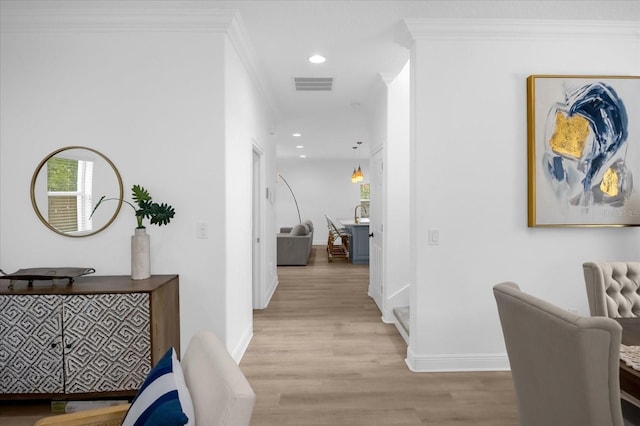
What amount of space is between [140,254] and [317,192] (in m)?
9.97

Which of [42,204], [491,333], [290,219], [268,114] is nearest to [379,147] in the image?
[268,114]

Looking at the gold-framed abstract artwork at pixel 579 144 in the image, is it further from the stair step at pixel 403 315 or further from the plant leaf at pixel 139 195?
the plant leaf at pixel 139 195

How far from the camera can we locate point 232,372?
1.12 meters

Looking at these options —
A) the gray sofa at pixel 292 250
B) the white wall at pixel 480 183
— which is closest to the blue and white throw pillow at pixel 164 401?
the white wall at pixel 480 183

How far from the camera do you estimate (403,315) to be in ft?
13.3

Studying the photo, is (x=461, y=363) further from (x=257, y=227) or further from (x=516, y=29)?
(x=257, y=227)

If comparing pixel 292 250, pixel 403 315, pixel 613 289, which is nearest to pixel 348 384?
pixel 403 315

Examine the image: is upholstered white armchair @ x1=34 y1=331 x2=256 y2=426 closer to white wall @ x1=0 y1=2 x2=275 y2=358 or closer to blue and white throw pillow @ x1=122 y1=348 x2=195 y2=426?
blue and white throw pillow @ x1=122 y1=348 x2=195 y2=426

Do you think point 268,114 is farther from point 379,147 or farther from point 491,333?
point 491,333

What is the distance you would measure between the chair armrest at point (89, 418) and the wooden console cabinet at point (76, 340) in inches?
45.0

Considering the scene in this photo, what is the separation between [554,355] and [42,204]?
317cm

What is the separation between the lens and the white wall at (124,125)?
9.64 ft

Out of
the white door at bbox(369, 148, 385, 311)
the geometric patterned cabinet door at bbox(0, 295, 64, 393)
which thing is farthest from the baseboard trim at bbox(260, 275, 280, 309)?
the geometric patterned cabinet door at bbox(0, 295, 64, 393)

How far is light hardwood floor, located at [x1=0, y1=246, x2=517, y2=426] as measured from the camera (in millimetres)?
2486
